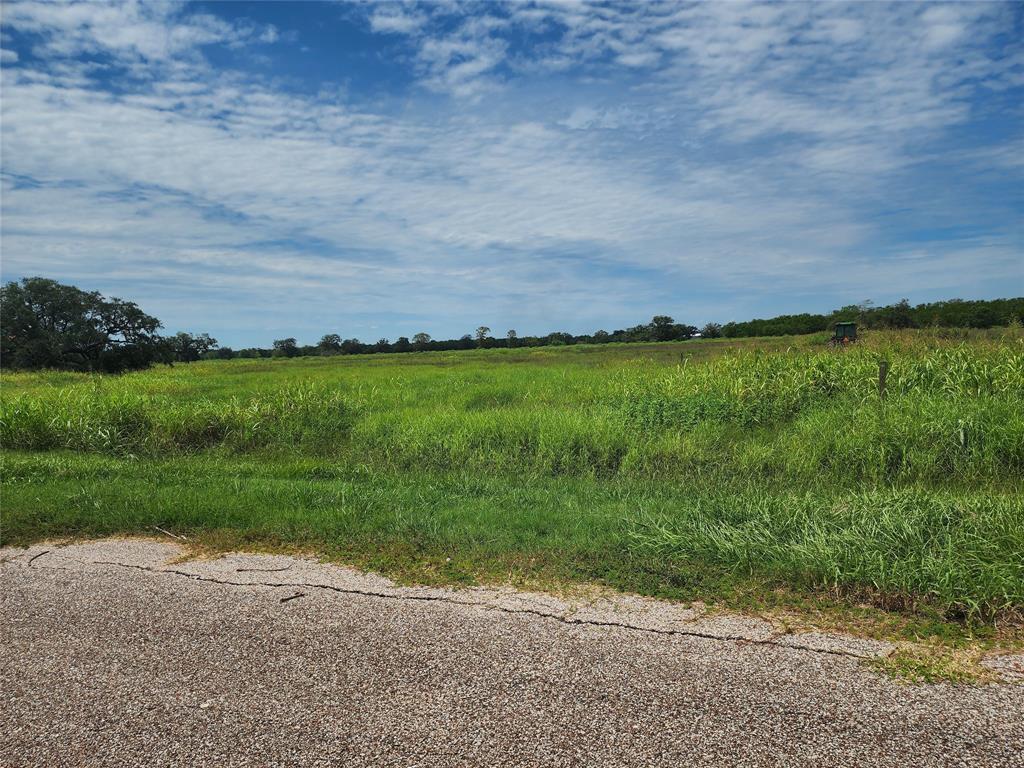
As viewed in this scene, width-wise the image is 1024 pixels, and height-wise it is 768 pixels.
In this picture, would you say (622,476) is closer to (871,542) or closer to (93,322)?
(871,542)

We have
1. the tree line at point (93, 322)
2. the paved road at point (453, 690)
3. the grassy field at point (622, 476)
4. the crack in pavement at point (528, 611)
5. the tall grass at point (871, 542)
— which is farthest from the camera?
the tree line at point (93, 322)

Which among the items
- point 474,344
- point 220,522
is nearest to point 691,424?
point 220,522

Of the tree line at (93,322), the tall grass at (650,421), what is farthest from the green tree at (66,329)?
the tall grass at (650,421)

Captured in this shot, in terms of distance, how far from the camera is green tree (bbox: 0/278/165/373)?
36188 mm

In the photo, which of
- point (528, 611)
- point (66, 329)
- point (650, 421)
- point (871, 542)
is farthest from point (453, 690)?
point (66, 329)

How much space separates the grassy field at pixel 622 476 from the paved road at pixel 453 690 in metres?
0.72

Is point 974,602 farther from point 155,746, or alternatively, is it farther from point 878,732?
point 155,746

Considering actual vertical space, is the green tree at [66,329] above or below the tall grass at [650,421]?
above

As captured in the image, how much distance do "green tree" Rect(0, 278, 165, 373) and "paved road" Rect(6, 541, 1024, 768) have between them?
39.8m

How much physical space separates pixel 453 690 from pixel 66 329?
44469 mm

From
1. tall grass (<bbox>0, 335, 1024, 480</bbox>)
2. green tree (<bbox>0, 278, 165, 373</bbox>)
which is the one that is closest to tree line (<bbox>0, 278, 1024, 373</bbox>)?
green tree (<bbox>0, 278, 165, 373</bbox>)

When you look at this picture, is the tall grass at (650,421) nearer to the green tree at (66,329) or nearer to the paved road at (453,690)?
the paved road at (453,690)

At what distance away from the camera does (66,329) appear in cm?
3841

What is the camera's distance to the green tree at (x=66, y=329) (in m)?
36.2
